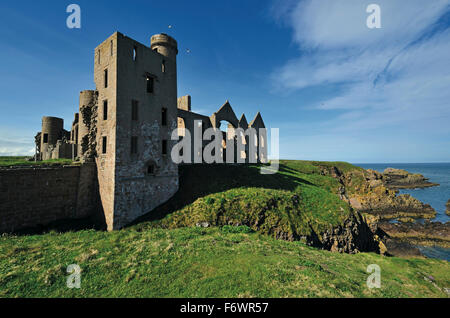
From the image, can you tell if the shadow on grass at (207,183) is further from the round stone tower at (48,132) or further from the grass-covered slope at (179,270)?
the round stone tower at (48,132)

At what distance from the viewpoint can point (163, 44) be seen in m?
18.6

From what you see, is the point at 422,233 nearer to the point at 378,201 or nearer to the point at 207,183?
the point at 378,201

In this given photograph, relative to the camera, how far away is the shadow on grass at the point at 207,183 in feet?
56.1

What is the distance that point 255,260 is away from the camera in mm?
9359

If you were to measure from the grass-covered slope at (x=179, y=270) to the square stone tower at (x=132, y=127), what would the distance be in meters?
3.64

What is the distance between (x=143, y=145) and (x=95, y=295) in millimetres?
11619

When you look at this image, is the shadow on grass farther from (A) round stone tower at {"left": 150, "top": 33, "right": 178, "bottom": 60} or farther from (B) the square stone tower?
(A) round stone tower at {"left": 150, "top": 33, "right": 178, "bottom": 60}

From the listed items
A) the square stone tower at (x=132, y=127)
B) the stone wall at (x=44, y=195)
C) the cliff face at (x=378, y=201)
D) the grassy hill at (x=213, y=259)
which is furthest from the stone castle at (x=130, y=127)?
the cliff face at (x=378, y=201)

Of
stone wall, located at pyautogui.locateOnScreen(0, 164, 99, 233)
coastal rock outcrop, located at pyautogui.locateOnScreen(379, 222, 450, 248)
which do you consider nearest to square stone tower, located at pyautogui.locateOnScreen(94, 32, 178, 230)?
stone wall, located at pyautogui.locateOnScreen(0, 164, 99, 233)

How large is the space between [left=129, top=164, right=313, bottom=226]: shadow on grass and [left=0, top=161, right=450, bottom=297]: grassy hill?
18cm
